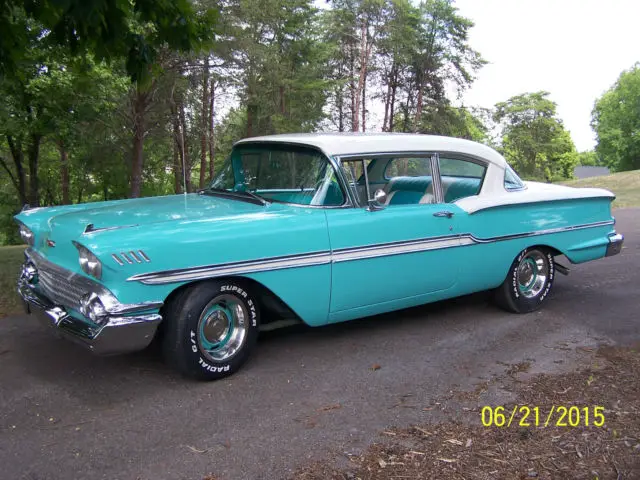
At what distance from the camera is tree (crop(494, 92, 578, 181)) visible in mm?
40562

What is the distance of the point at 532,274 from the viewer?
584 cm

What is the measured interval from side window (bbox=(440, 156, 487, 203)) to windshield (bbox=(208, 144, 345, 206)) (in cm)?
128

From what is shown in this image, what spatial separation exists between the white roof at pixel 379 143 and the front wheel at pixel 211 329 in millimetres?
1400

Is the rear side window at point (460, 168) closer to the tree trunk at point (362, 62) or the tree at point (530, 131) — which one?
the tree trunk at point (362, 62)

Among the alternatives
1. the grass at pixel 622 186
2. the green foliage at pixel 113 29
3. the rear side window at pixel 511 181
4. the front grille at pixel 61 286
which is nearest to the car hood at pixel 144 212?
the front grille at pixel 61 286

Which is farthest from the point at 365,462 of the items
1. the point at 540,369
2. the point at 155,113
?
the point at 155,113

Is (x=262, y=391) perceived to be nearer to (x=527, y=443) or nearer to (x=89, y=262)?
(x=89, y=262)

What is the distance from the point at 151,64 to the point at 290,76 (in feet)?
69.9

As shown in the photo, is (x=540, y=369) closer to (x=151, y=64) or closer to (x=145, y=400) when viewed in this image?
(x=145, y=400)

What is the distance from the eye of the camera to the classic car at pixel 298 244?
362 centimetres

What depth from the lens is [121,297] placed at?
351 centimetres

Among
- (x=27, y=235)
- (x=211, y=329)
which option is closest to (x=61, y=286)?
(x=27, y=235)

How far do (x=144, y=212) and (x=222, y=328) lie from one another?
1098 mm

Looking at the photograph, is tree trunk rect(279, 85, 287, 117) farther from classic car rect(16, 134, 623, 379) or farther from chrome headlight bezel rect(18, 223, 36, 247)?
chrome headlight bezel rect(18, 223, 36, 247)
